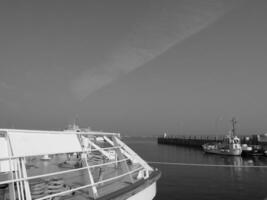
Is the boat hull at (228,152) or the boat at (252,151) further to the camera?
the boat at (252,151)

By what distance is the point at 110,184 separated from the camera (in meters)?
5.46

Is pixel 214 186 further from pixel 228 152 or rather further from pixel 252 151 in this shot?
pixel 252 151

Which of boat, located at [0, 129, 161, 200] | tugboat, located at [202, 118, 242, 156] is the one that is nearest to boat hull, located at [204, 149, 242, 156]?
tugboat, located at [202, 118, 242, 156]

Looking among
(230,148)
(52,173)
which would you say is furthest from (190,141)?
(52,173)

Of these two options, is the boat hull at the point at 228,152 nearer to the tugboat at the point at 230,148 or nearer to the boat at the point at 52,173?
the tugboat at the point at 230,148

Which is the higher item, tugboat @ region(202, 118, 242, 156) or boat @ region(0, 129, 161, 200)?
boat @ region(0, 129, 161, 200)

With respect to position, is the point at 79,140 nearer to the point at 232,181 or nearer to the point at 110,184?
the point at 110,184

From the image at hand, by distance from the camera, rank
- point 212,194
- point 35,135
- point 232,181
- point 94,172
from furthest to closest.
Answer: point 232,181, point 212,194, point 94,172, point 35,135

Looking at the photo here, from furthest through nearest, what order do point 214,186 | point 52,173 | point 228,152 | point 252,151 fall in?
point 228,152, point 252,151, point 214,186, point 52,173

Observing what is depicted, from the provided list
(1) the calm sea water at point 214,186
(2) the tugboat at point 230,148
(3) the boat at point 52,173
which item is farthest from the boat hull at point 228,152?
(3) the boat at point 52,173

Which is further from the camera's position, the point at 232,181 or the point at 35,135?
the point at 232,181

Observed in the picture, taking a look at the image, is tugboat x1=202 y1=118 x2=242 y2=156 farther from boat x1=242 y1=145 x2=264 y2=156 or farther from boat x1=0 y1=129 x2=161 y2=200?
boat x1=0 y1=129 x2=161 y2=200

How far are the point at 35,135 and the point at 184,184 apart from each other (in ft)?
73.2

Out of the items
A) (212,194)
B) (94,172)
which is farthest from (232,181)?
(94,172)
